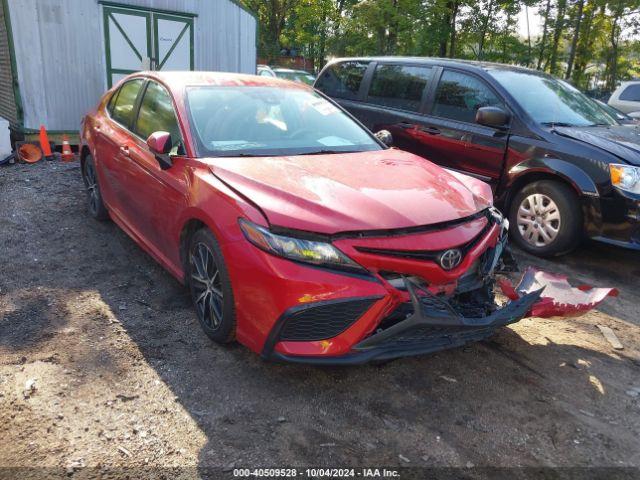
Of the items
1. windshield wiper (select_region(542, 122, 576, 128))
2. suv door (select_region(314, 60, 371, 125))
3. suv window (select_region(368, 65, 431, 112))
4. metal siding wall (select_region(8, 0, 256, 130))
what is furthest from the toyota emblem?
metal siding wall (select_region(8, 0, 256, 130))

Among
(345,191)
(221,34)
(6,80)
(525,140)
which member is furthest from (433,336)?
(221,34)

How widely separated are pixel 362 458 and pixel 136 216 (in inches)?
107

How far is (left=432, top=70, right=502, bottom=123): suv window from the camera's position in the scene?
5697mm

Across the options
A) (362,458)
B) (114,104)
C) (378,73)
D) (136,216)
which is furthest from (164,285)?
(378,73)

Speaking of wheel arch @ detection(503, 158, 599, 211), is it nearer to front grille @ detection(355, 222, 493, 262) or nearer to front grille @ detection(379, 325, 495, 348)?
front grille @ detection(355, 222, 493, 262)

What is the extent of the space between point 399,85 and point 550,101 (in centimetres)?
177

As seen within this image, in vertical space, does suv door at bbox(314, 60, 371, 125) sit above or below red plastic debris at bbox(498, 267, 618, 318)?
above

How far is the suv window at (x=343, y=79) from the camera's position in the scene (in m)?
7.13

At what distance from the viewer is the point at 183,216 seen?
337 centimetres

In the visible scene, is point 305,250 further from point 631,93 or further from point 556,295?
point 631,93

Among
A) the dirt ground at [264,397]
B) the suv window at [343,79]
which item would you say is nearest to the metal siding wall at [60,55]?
the suv window at [343,79]

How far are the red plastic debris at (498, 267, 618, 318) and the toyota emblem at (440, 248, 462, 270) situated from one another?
553 mm

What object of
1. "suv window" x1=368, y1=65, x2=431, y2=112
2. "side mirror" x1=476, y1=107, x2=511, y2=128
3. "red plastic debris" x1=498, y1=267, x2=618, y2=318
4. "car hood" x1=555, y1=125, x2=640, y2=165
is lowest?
"red plastic debris" x1=498, y1=267, x2=618, y2=318

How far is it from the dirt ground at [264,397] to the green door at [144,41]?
6.81 m
